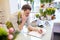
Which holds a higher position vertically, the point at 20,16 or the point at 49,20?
the point at 20,16

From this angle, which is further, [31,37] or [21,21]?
[21,21]

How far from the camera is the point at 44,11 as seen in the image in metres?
2.64

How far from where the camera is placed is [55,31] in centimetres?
287

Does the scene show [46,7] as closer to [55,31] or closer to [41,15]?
[41,15]

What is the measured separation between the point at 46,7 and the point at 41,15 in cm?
29

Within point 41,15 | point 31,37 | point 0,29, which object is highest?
point 0,29

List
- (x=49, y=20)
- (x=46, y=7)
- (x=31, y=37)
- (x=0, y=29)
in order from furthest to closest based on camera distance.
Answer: (x=46, y=7)
(x=49, y=20)
(x=31, y=37)
(x=0, y=29)

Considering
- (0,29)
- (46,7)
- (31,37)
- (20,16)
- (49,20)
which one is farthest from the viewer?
(46,7)

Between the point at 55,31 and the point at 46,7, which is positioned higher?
the point at 46,7

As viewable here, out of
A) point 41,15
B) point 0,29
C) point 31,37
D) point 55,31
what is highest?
point 0,29

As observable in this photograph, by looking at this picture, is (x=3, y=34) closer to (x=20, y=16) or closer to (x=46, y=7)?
(x=20, y=16)

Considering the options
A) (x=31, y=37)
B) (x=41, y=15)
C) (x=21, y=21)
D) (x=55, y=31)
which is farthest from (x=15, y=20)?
(x=55, y=31)

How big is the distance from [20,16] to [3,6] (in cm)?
120

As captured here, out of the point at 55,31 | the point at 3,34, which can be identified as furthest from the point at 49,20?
the point at 3,34
